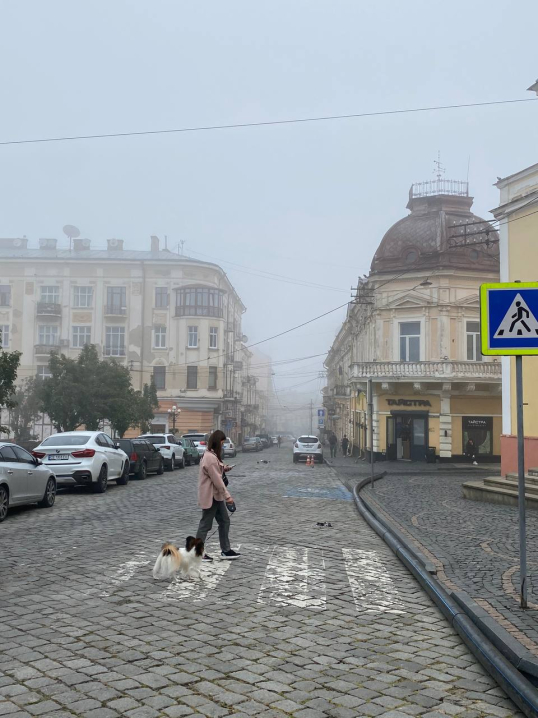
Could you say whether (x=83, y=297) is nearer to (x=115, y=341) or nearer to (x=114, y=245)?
(x=115, y=341)

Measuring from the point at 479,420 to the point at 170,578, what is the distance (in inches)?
1298

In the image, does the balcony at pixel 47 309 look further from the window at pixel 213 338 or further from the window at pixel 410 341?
the window at pixel 410 341

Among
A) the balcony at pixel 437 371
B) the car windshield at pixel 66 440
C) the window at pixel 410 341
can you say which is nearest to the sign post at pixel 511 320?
the car windshield at pixel 66 440

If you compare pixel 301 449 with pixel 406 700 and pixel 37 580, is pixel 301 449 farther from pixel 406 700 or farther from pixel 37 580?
pixel 406 700

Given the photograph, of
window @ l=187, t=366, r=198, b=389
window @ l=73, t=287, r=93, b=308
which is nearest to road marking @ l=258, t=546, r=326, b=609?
window @ l=187, t=366, r=198, b=389

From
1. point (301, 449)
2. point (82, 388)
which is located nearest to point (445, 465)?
point (301, 449)

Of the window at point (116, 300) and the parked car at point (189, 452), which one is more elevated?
the window at point (116, 300)

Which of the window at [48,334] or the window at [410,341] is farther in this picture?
the window at [48,334]

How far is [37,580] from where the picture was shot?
305 inches

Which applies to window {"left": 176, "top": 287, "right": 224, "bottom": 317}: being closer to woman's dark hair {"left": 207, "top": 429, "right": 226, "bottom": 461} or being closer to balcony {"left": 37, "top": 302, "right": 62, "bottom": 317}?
balcony {"left": 37, "top": 302, "right": 62, "bottom": 317}

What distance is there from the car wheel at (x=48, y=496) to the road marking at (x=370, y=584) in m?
7.40

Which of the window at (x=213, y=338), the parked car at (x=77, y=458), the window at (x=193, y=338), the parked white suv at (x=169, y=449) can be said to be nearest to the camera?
the parked car at (x=77, y=458)

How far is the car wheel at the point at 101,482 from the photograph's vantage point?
60.5ft

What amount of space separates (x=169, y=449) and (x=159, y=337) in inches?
1400
